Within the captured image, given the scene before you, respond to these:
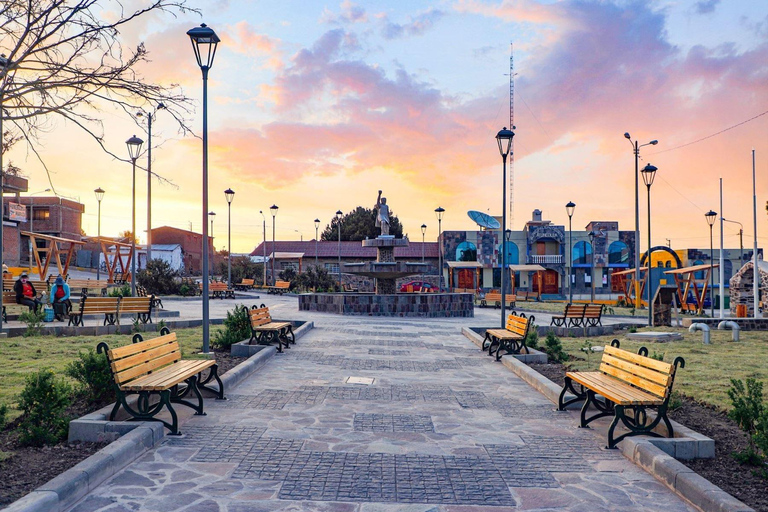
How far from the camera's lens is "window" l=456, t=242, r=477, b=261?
169 feet

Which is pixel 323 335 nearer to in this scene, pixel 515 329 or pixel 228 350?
pixel 228 350

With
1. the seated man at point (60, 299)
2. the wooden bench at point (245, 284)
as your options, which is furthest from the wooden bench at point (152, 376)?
the wooden bench at point (245, 284)

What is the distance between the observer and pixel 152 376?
18.8 feet

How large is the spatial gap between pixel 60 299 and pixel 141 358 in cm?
1207

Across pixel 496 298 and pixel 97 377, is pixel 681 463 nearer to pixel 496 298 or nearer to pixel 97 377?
pixel 97 377

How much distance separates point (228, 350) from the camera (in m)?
10.7

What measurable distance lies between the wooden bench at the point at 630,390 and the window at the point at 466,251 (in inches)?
1767

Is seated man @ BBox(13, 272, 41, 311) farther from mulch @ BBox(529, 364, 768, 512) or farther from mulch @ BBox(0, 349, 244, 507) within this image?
mulch @ BBox(529, 364, 768, 512)

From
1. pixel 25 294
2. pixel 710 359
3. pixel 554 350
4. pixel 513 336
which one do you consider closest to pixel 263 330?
pixel 513 336

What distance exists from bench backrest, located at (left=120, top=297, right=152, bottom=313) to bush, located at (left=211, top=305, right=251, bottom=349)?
4.18m

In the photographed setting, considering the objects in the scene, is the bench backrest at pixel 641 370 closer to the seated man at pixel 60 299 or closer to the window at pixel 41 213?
the seated man at pixel 60 299

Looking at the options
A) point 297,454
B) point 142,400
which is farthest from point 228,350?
point 297,454

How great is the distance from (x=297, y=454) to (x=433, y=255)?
49602mm

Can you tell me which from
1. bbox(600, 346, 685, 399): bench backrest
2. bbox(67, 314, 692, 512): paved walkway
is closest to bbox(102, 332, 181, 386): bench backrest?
bbox(67, 314, 692, 512): paved walkway
